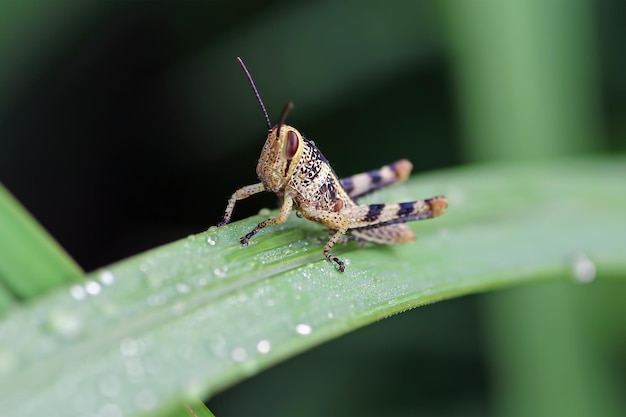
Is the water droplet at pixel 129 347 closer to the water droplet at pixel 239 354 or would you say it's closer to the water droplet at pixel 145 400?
the water droplet at pixel 145 400

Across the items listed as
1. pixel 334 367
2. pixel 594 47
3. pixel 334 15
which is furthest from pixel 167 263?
pixel 594 47

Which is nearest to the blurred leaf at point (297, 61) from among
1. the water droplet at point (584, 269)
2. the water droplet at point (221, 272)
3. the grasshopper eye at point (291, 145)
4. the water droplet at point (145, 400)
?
the grasshopper eye at point (291, 145)

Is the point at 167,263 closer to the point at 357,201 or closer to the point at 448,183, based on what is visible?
the point at 357,201

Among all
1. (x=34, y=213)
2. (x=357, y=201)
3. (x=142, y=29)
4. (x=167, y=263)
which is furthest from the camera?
(x=142, y=29)

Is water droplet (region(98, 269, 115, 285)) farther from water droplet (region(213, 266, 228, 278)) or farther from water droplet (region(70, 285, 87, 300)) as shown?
water droplet (region(213, 266, 228, 278))

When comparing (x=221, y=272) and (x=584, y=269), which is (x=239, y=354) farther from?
(x=584, y=269)
